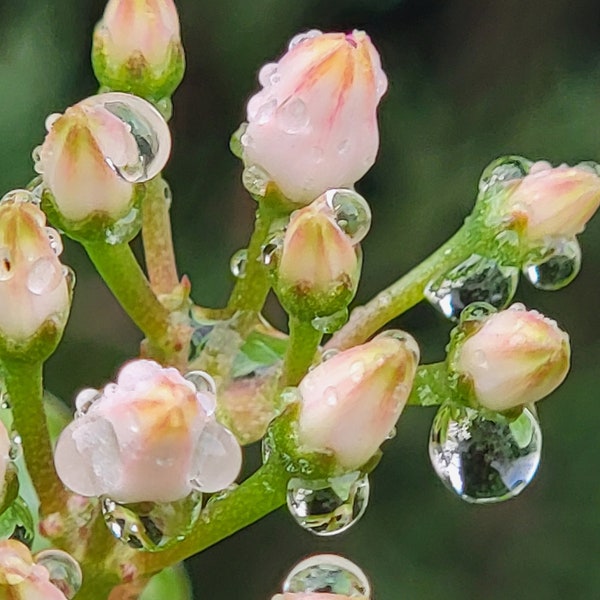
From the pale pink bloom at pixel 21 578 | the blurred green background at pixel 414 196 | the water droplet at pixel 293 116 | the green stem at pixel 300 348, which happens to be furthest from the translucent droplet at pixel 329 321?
the blurred green background at pixel 414 196

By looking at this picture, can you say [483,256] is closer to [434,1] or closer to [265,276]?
[265,276]

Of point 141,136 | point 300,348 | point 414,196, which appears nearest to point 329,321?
point 300,348

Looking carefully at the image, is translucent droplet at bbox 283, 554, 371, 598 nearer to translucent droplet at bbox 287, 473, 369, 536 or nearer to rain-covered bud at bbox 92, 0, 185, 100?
translucent droplet at bbox 287, 473, 369, 536

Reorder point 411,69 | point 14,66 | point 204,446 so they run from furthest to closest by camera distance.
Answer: point 411,69 → point 14,66 → point 204,446

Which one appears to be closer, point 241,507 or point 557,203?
point 241,507

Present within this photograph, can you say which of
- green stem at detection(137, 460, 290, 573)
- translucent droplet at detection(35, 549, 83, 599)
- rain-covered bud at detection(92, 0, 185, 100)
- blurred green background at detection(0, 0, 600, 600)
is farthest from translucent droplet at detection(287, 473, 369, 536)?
blurred green background at detection(0, 0, 600, 600)

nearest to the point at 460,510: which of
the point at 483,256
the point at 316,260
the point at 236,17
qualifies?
the point at 236,17

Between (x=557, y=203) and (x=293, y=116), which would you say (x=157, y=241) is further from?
(x=557, y=203)
